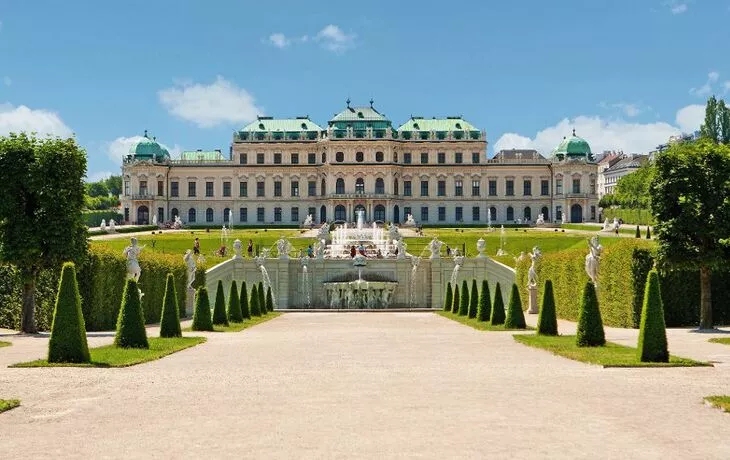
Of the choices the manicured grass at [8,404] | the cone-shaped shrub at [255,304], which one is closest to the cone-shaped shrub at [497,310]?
the cone-shaped shrub at [255,304]

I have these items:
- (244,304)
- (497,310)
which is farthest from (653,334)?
(244,304)

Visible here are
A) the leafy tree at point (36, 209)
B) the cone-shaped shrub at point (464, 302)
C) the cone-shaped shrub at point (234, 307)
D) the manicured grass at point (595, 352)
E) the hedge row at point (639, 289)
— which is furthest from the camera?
the cone-shaped shrub at point (464, 302)

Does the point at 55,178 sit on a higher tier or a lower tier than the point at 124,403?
higher

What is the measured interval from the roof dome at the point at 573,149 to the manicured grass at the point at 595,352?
83.4m

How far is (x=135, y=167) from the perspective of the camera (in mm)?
96750

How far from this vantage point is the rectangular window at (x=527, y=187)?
100 metres

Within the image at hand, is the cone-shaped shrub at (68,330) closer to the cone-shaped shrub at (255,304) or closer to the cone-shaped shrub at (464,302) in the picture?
the cone-shaped shrub at (255,304)

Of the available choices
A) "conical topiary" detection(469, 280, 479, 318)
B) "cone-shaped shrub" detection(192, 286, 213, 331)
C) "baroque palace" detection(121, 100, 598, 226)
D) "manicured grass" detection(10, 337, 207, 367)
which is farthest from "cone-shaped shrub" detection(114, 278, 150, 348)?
"baroque palace" detection(121, 100, 598, 226)

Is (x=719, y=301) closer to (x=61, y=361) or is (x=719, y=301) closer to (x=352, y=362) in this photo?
(x=352, y=362)

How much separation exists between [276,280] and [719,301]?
19767 mm

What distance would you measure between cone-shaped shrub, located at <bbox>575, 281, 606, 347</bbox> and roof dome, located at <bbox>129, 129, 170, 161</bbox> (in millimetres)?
86799

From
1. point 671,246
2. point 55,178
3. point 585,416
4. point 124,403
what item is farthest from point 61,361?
point 671,246

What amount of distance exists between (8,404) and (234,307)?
15.6 metres

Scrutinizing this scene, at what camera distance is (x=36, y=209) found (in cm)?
2188
